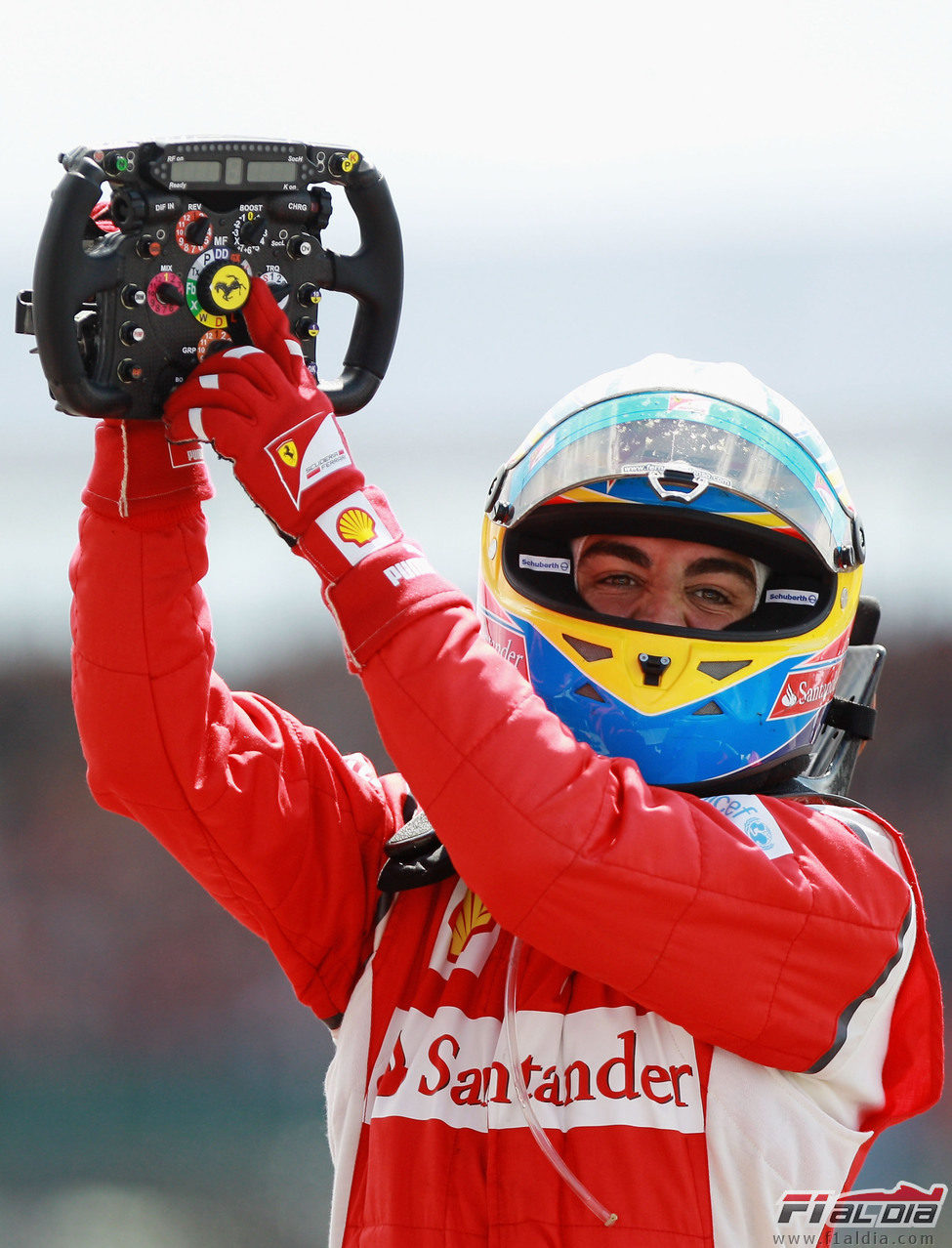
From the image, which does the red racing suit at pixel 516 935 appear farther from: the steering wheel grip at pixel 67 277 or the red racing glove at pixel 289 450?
the steering wheel grip at pixel 67 277

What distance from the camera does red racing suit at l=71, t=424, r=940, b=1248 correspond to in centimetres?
184

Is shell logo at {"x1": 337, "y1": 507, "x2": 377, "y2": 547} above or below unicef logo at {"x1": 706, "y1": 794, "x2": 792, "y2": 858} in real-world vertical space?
above

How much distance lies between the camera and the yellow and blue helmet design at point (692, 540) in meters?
2.21

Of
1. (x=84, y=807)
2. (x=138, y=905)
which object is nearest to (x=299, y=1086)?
(x=138, y=905)

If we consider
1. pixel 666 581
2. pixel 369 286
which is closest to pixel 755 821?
pixel 666 581

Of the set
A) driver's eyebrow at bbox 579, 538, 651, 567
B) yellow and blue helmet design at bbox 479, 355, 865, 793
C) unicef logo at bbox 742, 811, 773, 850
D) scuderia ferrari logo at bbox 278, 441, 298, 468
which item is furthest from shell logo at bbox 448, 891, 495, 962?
scuderia ferrari logo at bbox 278, 441, 298, 468

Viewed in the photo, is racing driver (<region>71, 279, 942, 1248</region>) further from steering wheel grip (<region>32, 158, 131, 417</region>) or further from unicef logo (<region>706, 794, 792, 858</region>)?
steering wheel grip (<region>32, 158, 131, 417</region>)

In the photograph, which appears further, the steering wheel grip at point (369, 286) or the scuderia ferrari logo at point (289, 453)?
the steering wheel grip at point (369, 286)

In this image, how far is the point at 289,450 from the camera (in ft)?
6.18

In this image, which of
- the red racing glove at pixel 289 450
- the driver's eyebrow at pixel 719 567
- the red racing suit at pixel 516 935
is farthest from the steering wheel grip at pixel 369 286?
the driver's eyebrow at pixel 719 567

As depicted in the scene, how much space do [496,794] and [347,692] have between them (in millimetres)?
5465

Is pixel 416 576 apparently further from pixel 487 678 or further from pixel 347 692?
pixel 347 692

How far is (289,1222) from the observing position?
535cm

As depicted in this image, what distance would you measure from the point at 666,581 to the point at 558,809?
59cm
